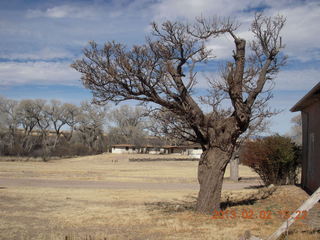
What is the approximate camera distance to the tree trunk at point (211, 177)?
10008 millimetres

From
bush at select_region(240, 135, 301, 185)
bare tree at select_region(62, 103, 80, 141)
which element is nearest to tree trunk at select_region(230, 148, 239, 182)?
bush at select_region(240, 135, 301, 185)

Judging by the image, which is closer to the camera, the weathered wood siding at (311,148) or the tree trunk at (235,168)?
the weathered wood siding at (311,148)

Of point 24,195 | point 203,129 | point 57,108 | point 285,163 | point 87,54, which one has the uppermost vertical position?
point 57,108

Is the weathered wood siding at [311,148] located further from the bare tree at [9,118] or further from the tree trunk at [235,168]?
the bare tree at [9,118]

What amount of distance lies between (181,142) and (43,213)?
5.00m

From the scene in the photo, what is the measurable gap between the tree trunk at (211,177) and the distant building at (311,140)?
12.6 ft

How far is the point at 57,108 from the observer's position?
86812 millimetres

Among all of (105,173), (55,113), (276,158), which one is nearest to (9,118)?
(55,113)

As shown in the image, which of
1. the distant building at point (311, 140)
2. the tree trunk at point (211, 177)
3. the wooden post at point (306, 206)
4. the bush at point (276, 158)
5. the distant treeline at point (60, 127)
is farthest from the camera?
the distant treeline at point (60, 127)

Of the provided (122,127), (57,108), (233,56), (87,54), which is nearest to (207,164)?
(233,56)

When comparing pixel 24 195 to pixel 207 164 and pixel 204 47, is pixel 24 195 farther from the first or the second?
pixel 204 47

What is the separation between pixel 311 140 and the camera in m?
14.6
